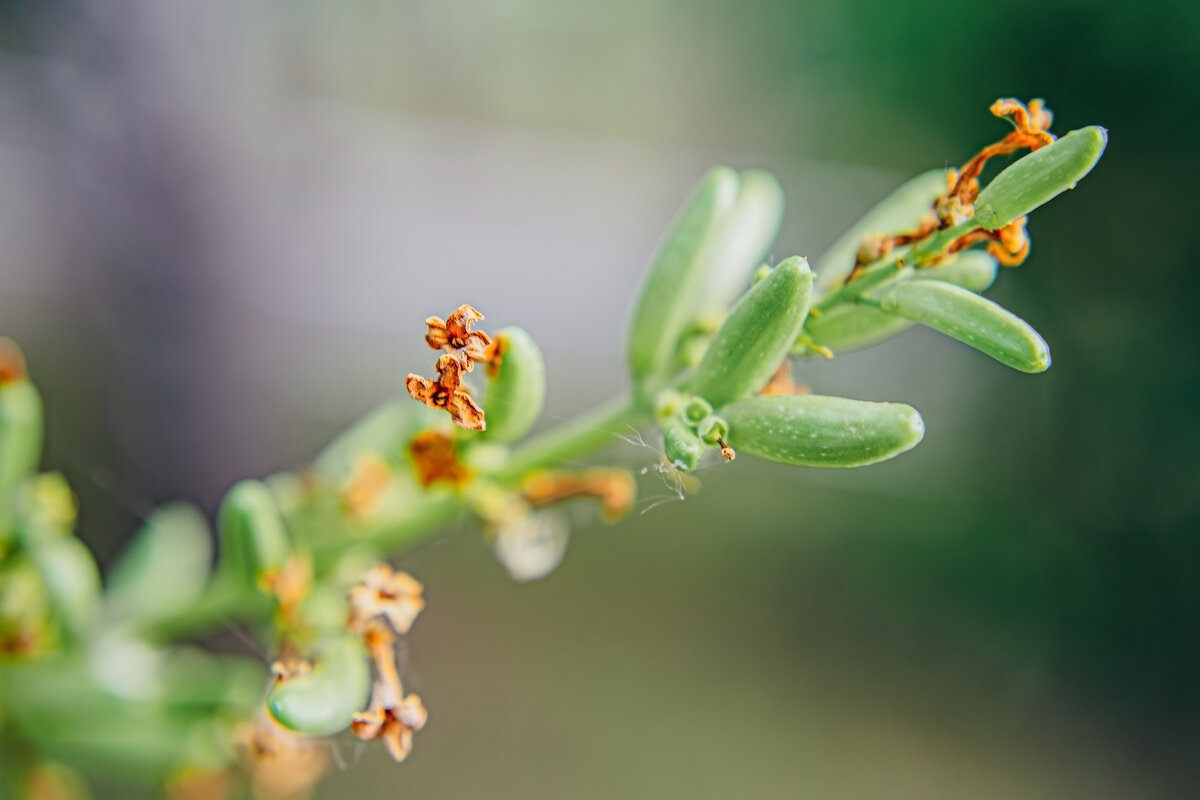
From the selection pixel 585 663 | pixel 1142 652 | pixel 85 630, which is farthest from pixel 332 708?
pixel 1142 652

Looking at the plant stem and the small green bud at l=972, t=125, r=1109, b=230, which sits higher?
the small green bud at l=972, t=125, r=1109, b=230

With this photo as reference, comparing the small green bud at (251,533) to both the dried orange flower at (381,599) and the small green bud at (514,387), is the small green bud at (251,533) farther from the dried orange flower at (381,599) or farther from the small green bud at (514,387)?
the small green bud at (514,387)

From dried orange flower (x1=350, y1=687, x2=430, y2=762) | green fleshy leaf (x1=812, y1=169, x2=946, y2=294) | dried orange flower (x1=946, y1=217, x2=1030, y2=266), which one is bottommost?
dried orange flower (x1=350, y1=687, x2=430, y2=762)

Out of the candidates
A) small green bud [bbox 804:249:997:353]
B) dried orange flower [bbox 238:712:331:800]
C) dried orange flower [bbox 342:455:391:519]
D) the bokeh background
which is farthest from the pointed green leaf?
the bokeh background

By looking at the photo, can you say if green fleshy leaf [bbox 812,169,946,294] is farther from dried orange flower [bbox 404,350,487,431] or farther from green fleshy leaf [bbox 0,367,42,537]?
green fleshy leaf [bbox 0,367,42,537]

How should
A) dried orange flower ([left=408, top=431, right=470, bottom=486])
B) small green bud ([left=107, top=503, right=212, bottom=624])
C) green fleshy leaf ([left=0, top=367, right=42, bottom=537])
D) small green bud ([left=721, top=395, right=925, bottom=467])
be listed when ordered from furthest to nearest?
small green bud ([left=107, top=503, right=212, bottom=624]) → green fleshy leaf ([left=0, top=367, right=42, bottom=537]) → dried orange flower ([left=408, top=431, right=470, bottom=486]) → small green bud ([left=721, top=395, right=925, bottom=467])
